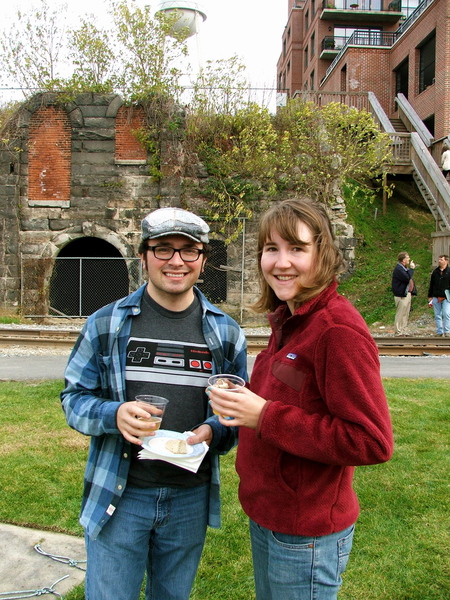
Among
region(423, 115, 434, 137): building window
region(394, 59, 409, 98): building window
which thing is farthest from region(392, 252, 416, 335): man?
region(394, 59, 409, 98): building window

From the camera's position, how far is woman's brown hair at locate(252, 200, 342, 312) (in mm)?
2016

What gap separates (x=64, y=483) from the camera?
176 inches

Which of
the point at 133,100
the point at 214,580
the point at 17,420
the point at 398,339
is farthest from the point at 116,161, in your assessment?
the point at 214,580

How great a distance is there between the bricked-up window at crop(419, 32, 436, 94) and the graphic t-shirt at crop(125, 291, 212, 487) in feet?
95.5

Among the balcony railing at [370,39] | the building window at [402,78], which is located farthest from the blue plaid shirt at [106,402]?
the balcony railing at [370,39]

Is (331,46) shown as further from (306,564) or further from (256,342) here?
(306,564)

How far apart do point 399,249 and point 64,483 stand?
17.7m

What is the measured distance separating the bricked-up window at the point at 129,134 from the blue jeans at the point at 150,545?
619 inches

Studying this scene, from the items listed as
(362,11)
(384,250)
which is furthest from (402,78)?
(384,250)

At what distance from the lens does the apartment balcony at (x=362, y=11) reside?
37031 mm

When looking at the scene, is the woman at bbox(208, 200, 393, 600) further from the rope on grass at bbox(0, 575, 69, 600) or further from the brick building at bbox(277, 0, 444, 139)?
the brick building at bbox(277, 0, 444, 139)

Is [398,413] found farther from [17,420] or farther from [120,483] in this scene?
[120,483]

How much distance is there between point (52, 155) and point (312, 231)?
16.7m

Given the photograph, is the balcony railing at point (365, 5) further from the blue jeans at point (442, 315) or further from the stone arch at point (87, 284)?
the blue jeans at point (442, 315)
